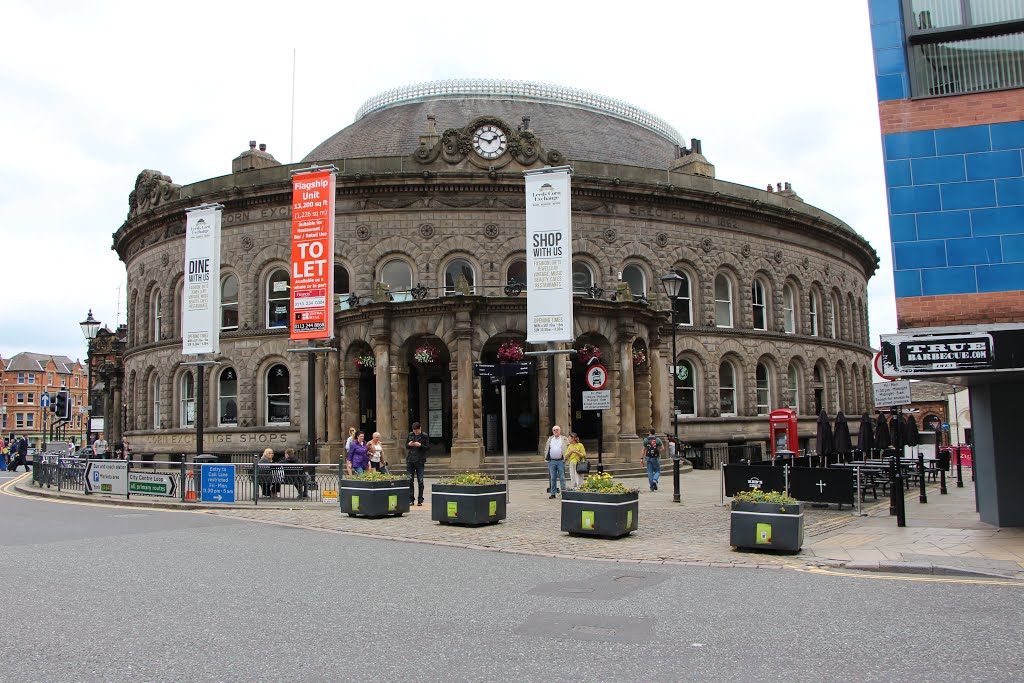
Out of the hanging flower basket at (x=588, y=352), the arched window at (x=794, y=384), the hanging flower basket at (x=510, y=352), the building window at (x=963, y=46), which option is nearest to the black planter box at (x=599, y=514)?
the building window at (x=963, y=46)

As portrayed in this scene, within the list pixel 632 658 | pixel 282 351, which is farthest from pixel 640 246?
pixel 632 658

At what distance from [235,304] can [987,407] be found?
2933 centimetres

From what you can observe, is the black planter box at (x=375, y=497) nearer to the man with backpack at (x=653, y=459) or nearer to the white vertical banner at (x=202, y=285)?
the man with backpack at (x=653, y=459)

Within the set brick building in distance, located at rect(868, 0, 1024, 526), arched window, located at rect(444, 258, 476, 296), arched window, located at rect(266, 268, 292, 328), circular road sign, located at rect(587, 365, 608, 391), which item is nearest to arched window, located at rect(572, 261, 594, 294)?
arched window, located at rect(444, 258, 476, 296)

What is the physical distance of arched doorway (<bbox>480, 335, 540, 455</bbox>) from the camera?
105ft

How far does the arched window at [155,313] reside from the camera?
38.9 metres

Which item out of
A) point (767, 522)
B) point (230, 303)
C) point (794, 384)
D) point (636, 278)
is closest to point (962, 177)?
point (767, 522)

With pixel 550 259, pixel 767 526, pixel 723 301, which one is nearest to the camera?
pixel 767 526

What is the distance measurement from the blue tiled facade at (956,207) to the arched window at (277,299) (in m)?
25.8

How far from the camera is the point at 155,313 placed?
39188 mm

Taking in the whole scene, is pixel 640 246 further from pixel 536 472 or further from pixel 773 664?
pixel 773 664

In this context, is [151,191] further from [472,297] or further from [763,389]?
[763,389]

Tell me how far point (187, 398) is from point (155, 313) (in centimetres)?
479

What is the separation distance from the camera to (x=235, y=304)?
35.7 m
